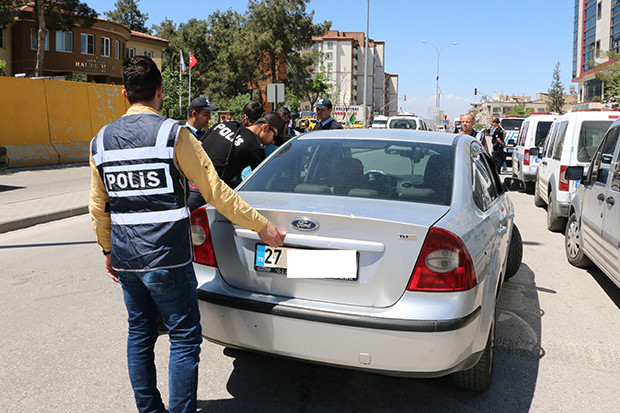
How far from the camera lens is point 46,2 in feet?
110

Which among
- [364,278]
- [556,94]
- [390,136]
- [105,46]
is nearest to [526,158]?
[390,136]

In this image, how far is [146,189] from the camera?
2604 millimetres

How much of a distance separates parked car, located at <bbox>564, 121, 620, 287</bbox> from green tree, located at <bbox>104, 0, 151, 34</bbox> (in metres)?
76.0

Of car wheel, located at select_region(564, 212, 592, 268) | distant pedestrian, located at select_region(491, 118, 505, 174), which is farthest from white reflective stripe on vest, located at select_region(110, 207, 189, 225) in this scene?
distant pedestrian, located at select_region(491, 118, 505, 174)

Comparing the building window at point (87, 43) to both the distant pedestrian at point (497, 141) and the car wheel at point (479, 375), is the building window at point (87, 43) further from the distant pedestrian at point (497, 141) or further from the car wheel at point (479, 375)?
the car wheel at point (479, 375)

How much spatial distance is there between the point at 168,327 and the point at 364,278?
0.96m

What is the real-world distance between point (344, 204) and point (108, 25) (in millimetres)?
45497

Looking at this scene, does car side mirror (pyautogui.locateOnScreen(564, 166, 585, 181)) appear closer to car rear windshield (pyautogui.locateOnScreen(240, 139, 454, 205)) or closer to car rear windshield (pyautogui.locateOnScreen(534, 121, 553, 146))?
car rear windshield (pyautogui.locateOnScreen(240, 139, 454, 205))

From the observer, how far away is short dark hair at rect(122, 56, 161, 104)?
2.67m

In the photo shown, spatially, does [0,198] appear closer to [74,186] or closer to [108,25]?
[74,186]

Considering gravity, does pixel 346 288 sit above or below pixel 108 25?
below

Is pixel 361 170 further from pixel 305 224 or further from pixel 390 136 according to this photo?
pixel 305 224

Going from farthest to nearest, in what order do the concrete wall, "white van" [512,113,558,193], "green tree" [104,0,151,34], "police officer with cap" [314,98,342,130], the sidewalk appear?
"green tree" [104,0,151,34] → the concrete wall → "white van" [512,113,558,193] → the sidewalk → "police officer with cap" [314,98,342,130]

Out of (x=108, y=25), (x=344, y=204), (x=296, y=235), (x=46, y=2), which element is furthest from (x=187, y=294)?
(x=108, y=25)
